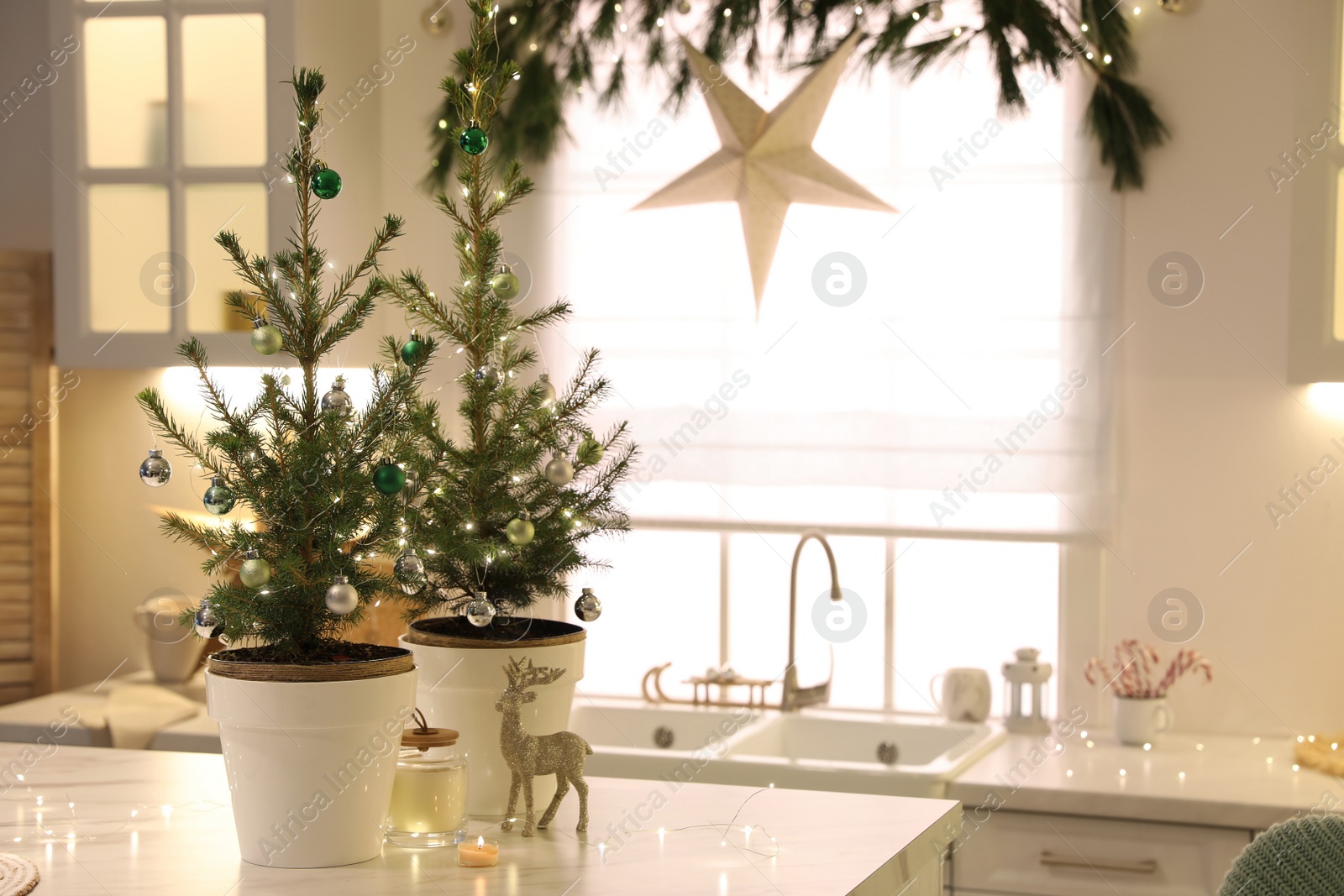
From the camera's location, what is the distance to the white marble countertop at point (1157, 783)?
2.16 m

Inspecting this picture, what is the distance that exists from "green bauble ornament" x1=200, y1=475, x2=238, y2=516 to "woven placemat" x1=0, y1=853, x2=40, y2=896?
34 centimetres

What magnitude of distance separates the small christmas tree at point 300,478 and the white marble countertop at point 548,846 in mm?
198

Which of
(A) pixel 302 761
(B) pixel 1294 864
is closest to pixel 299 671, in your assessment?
(A) pixel 302 761

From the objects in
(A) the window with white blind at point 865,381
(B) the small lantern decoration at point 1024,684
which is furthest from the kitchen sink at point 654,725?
(B) the small lantern decoration at point 1024,684

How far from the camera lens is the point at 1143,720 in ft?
8.41

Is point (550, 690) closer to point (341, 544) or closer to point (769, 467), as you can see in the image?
point (341, 544)

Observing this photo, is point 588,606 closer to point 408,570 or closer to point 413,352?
point 408,570

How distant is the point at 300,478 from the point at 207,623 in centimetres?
16

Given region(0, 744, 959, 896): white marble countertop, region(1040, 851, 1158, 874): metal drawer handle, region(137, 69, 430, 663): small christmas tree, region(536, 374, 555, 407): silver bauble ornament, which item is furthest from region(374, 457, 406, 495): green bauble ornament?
region(1040, 851, 1158, 874): metal drawer handle

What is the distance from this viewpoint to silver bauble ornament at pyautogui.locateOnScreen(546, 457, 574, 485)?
1.33 m

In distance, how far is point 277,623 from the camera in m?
1.17

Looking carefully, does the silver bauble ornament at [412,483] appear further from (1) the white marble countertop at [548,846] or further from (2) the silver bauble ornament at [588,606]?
(1) the white marble countertop at [548,846]

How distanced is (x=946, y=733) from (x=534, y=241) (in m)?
1.43

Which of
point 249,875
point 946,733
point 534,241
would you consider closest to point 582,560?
point 249,875
